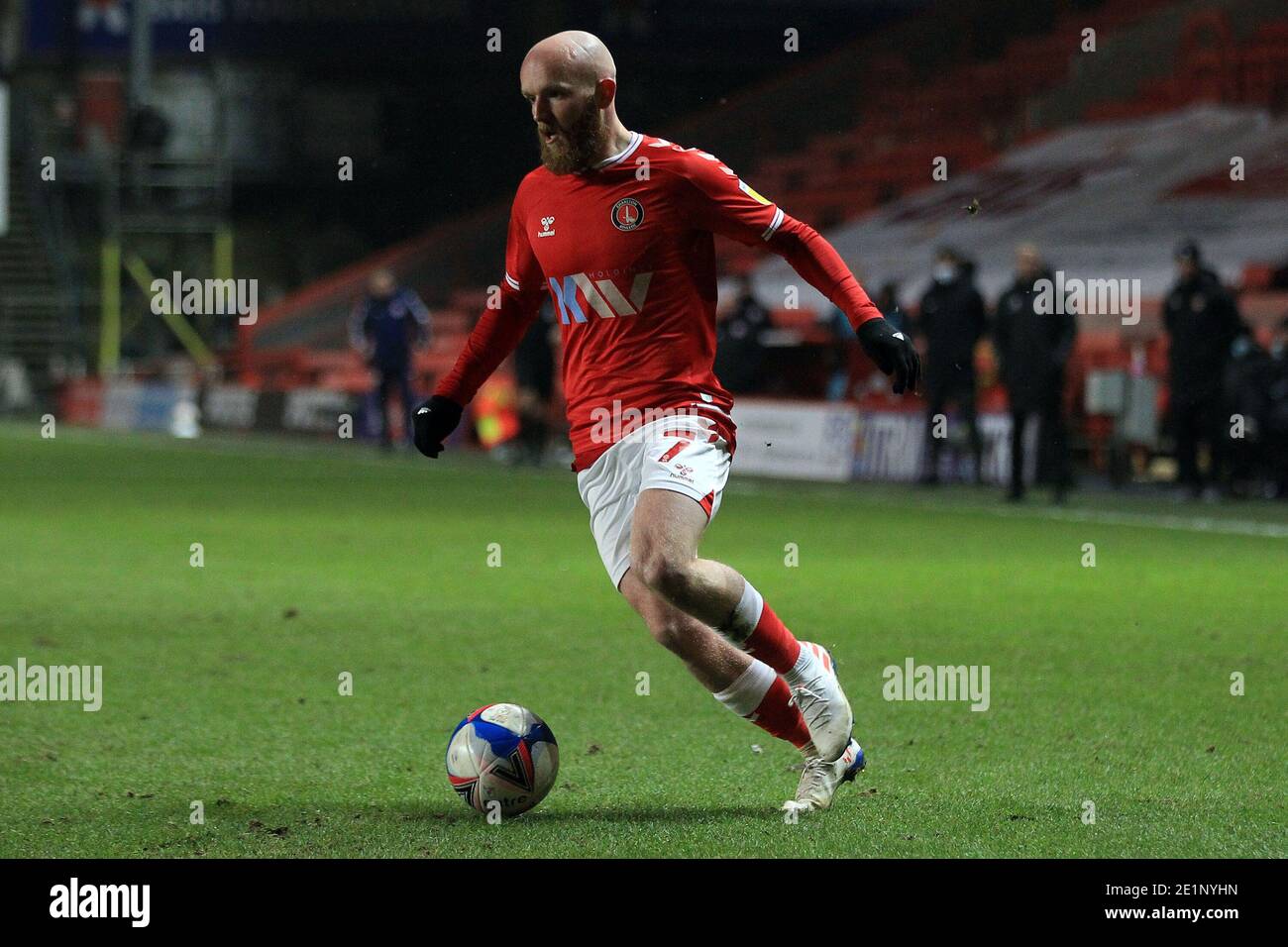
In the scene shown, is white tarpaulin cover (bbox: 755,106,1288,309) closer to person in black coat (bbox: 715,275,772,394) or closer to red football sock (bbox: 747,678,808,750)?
person in black coat (bbox: 715,275,772,394)

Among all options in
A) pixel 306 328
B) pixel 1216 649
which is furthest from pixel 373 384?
pixel 1216 649

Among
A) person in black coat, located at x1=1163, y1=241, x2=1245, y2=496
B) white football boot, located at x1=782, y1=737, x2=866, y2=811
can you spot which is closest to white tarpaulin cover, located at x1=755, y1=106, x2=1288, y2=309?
person in black coat, located at x1=1163, y1=241, x2=1245, y2=496

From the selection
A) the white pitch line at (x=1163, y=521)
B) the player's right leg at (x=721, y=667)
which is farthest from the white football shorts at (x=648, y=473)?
the white pitch line at (x=1163, y=521)

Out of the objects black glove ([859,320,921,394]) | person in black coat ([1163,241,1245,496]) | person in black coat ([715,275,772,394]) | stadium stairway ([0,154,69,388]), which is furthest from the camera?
stadium stairway ([0,154,69,388])

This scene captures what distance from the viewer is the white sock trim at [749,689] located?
227 inches

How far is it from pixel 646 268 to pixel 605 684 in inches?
106

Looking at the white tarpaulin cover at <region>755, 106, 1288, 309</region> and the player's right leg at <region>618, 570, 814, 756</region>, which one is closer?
the player's right leg at <region>618, 570, 814, 756</region>

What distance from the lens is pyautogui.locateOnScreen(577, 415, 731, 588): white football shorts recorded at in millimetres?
5645

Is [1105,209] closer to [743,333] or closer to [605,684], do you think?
[743,333]

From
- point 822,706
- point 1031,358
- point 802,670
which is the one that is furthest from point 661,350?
point 1031,358

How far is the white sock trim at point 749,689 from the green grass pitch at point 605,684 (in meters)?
0.27

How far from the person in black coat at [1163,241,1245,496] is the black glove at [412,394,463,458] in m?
12.4
